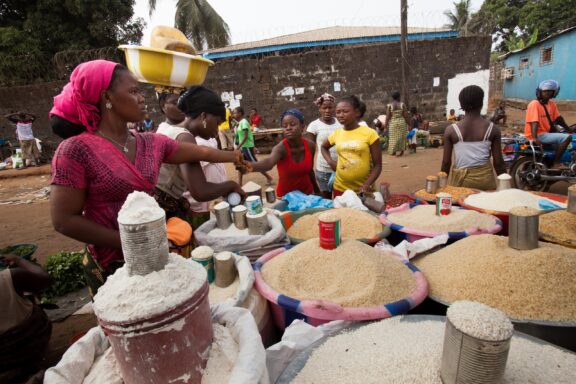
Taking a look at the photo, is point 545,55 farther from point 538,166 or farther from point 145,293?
point 145,293

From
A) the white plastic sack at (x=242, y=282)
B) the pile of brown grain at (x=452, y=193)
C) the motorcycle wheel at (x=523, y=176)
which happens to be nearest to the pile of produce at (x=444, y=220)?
the pile of brown grain at (x=452, y=193)

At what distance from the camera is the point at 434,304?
1282 mm

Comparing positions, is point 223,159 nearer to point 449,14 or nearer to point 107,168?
point 107,168

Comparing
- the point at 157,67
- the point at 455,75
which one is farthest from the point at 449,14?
the point at 157,67

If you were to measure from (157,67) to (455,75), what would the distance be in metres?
9.96

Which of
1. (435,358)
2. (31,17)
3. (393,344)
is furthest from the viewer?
(31,17)

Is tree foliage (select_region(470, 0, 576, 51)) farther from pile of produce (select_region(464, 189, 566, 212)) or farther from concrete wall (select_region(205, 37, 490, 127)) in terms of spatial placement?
pile of produce (select_region(464, 189, 566, 212))

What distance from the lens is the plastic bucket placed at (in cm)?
64

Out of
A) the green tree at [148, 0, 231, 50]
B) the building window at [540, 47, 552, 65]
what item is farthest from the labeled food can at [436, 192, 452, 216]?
the building window at [540, 47, 552, 65]

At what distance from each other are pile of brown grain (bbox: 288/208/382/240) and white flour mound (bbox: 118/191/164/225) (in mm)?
1198

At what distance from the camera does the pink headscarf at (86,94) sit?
122 cm

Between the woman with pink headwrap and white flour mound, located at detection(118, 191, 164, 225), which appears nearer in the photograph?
white flour mound, located at detection(118, 191, 164, 225)

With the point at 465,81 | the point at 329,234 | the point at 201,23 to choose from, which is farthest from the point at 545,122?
the point at 201,23

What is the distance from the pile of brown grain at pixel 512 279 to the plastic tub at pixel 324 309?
14cm
